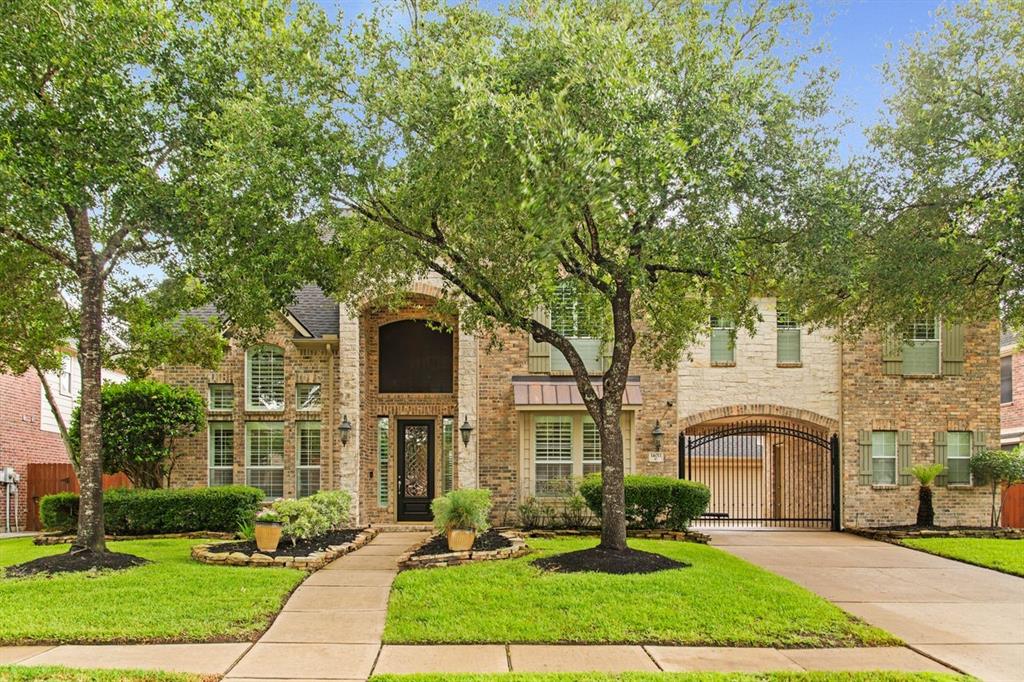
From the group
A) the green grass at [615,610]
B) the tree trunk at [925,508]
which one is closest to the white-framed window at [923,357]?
the tree trunk at [925,508]

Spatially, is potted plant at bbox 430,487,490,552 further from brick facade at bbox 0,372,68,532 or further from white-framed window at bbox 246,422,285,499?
brick facade at bbox 0,372,68,532

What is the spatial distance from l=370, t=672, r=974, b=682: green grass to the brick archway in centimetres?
1272

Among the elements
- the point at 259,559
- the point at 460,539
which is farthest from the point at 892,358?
the point at 259,559

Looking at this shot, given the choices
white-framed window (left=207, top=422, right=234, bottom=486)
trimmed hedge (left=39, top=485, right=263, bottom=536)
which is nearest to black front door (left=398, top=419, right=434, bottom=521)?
trimmed hedge (left=39, top=485, right=263, bottom=536)

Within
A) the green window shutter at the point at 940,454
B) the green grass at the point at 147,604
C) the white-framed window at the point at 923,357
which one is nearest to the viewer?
the green grass at the point at 147,604

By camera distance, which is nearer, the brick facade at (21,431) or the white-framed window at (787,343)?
the white-framed window at (787,343)

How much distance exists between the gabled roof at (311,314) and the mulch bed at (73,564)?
7.57 metres

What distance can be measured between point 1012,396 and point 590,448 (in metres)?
15.6

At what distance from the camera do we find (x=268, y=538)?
541 inches

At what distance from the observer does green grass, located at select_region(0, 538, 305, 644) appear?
30.0 ft

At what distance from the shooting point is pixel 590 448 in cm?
2009

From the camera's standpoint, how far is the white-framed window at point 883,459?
2045 centimetres

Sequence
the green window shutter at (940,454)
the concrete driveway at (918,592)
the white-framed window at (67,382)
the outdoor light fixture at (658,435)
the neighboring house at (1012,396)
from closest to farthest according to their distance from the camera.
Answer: the concrete driveway at (918,592) → the outdoor light fixture at (658,435) → the green window shutter at (940,454) → the white-framed window at (67,382) → the neighboring house at (1012,396)

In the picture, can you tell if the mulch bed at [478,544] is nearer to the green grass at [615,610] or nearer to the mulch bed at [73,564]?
the green grass at [615,610]
